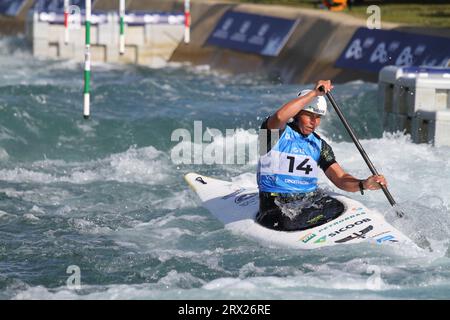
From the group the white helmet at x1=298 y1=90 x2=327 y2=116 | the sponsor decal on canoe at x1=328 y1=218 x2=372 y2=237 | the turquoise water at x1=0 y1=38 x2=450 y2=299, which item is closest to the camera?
the turquoise water at x1=0 y1=38 x2=450 y2=299

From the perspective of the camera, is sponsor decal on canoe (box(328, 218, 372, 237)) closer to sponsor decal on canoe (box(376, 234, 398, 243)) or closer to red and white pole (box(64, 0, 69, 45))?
sponsor decal on canoe (box(376, 234, 398, 243))

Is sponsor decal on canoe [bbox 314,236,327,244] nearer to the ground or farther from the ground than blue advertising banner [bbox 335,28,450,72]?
nearer to the ground

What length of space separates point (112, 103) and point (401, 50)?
4476 mm

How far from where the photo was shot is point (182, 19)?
79.5ft

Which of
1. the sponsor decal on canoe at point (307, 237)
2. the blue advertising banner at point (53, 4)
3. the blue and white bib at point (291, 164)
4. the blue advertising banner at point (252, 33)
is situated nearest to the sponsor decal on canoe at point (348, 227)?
the sponsor decal on canoe at point (307, 237)

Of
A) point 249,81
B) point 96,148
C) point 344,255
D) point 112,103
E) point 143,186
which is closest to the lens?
point 344,255

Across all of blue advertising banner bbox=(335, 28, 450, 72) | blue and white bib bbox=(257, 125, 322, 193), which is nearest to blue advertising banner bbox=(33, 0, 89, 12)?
blue advertising banner bbox=(335, 28, 450, 72)

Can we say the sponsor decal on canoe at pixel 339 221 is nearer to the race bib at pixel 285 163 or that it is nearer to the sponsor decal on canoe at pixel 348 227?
the sponsor decal on canoe at pixel 348 227

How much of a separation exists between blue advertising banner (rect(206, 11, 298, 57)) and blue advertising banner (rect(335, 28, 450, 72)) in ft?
7.38

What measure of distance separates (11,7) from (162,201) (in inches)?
731

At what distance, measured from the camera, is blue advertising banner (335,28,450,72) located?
1797cm

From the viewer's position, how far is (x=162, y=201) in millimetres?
12719
